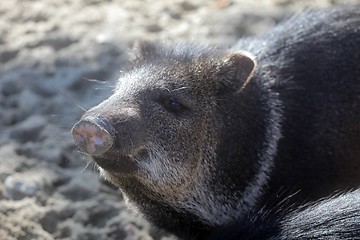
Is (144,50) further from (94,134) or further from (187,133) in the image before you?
(94,134)

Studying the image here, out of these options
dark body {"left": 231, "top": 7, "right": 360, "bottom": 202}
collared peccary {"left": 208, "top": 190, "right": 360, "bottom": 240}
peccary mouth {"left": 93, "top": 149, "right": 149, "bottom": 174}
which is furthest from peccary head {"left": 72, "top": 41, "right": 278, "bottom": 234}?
collared peccary {"left": 208, "top": 190, "right": 360, "bottom": 240}

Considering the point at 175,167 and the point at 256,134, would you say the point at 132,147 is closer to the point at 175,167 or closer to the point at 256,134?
the point at 175,167

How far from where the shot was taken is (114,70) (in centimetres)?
427

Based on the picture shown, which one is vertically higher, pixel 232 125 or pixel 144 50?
pixel 144 50

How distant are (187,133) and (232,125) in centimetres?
24

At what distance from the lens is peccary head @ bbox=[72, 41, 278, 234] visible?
2982mm

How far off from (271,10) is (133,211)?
69.2 inches

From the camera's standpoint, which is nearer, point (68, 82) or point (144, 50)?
point (144, 50)

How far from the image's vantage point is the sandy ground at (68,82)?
3557 mm

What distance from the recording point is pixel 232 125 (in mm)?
3262

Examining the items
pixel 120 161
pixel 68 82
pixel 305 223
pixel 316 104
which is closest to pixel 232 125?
pixel 316 104

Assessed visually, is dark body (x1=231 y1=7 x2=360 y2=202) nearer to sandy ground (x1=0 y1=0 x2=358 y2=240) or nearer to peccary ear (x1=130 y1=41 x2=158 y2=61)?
peccary ear (x1=130 y1=41 x2=158 y2=61)

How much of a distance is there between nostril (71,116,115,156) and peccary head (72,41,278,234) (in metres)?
0.08

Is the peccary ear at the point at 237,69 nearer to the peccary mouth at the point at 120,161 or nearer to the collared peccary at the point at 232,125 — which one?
the collared peccary at the point at 232,125
